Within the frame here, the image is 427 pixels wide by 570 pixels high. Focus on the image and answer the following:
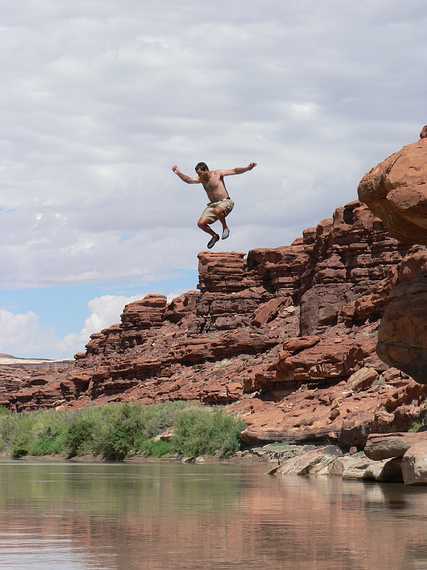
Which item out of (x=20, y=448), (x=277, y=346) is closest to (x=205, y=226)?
(x=20, y=448)

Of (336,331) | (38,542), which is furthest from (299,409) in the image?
(38,542)

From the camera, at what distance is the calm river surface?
32.8 feet

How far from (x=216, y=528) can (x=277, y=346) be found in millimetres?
68615

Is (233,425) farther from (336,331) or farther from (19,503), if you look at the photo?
(19,503)

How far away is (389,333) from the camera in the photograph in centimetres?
2244

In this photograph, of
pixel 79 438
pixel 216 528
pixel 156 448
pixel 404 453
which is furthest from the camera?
pixel 79 438

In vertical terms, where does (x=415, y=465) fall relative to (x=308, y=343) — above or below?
below

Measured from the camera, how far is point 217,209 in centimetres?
1809

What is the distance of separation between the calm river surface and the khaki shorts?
4.45 m

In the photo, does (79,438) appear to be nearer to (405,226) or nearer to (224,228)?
(405,226)

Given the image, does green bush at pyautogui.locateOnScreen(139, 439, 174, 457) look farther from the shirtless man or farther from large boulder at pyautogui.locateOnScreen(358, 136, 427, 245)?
the shirtless man

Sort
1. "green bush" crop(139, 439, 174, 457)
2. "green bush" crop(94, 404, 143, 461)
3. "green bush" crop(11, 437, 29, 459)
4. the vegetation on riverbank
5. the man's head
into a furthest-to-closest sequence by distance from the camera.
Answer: "green bush" crop(11, 437, 29, 459)
"green bush" crop(94, 404, 143, 461)
"green bush" crop(139, 439, 174, 457)
the vegetation on riverbank
the man's head

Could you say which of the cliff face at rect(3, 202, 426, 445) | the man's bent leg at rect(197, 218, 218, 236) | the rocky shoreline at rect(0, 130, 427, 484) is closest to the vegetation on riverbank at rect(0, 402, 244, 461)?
the cliff face at rect(3, 202, 426, 445)

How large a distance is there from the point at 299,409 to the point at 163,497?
33198 mm
